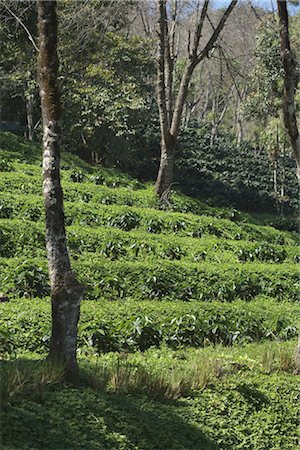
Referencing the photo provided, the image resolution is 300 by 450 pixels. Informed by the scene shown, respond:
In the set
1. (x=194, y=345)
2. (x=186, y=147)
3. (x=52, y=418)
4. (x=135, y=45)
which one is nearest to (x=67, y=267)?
(x=52, y=418)

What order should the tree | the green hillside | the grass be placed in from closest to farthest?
the grass → the green hillside → the tree

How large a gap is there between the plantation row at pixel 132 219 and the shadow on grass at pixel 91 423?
7419mm

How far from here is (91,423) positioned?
4668mm

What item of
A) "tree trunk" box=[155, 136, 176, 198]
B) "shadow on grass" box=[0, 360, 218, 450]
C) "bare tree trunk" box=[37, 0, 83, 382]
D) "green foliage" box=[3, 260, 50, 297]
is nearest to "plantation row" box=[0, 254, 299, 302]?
"green foliage" box=[3, 260, 50, 297]

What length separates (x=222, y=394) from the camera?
5.92 meters

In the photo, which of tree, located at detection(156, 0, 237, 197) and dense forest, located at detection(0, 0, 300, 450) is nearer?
dense forest, located at detection(0, 0, 300, 450)

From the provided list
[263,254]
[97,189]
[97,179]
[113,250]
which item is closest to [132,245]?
[113,250]

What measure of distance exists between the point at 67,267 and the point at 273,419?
2.59m

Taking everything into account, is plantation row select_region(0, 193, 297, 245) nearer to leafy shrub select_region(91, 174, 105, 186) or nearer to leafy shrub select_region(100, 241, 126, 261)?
leafy shrub select_region(100, 241, 126, 261)

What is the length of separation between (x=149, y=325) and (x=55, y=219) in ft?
11.6

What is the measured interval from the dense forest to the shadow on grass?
0.04 ft

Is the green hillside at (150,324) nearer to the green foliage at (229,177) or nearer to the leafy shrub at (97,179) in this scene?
the leafy shrub at (97,179)

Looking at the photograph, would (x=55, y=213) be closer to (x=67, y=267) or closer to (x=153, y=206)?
(x=67, y=267)

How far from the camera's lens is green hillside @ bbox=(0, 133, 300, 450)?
4836 millimetres
